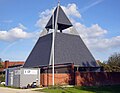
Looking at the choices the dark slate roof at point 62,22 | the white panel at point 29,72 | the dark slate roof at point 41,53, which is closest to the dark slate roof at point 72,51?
the dark slate roof at point 41,53

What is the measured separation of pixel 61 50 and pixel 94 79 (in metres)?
9.25

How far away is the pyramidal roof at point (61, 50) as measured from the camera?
42.8 meters

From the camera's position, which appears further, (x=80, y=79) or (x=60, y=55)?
(x=60, y=55)

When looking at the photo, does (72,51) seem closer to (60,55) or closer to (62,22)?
(60,55)

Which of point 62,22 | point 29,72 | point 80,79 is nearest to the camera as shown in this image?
point 29,72

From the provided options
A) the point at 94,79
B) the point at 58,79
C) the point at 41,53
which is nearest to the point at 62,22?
the point at 41,53

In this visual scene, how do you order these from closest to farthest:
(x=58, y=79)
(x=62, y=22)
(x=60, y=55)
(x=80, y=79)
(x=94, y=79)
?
(x=80, y=79), (x=58, y=79), (x=94, y=79), (x=60, y=55), (x=62, y=22)

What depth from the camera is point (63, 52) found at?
4394cm

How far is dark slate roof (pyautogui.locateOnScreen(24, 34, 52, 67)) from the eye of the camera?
1687 inches

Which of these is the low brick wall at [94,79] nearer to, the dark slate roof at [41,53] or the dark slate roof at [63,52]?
the dark slate roof at [63,52]

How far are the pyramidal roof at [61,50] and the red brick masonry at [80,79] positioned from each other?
405 cm

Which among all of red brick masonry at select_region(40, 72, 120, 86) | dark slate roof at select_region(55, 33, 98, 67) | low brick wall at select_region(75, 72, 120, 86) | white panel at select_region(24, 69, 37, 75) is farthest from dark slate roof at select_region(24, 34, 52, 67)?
low brick wall at select_region(75, 72, 120, 86)

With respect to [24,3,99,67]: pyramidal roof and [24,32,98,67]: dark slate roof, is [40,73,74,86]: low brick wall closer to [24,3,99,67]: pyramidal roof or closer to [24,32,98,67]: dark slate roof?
[24,3,99,67]: pyramidal roof

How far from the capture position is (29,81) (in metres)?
35.5
